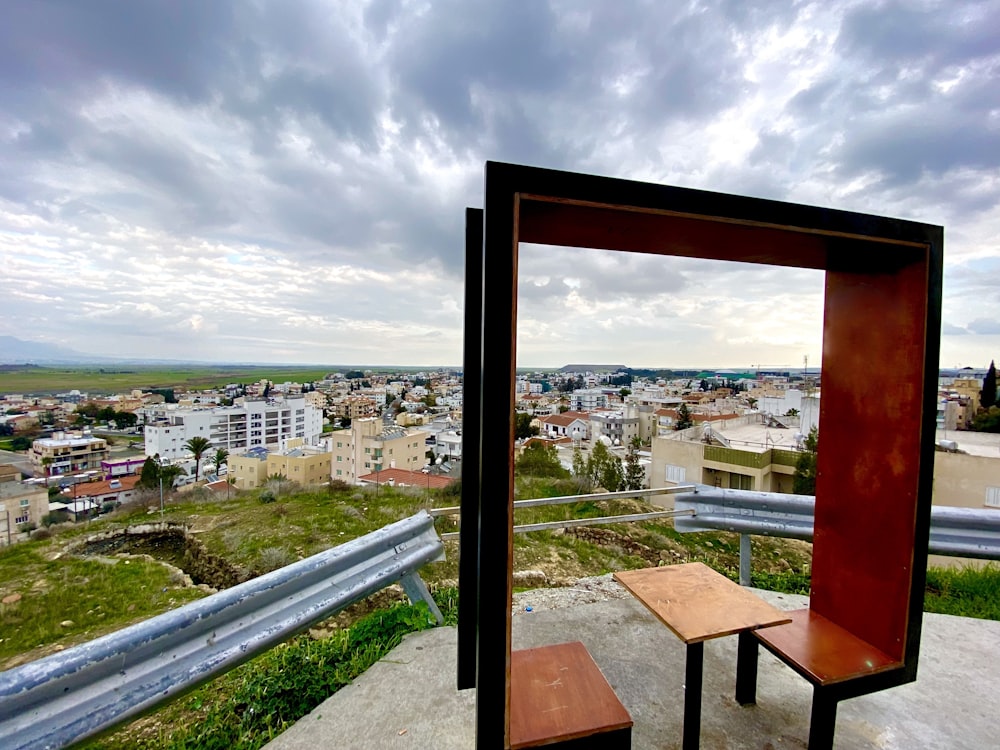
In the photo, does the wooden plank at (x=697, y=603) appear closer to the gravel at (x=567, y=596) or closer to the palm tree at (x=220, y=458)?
the gravel at (x=567, y=596)

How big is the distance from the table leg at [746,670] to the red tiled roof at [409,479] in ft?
16.6

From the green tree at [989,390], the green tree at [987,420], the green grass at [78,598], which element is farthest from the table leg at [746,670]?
the green tree at [989,390]

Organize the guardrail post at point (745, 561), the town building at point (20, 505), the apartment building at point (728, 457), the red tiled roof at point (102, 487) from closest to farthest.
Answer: the guardrail post at point (745, 561) → the town building at point (20, 505) → the red tiled roof at point (102, 487) → the apartment building at point (728, 457)

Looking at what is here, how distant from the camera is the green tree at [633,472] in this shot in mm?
13395

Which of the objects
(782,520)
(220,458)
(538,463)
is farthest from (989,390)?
(220,458)

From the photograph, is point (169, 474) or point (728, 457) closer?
point (169, 474)

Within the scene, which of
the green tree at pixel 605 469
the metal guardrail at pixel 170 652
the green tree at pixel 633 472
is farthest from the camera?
the green tree at pixel 633 472

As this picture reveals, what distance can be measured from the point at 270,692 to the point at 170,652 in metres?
0.67

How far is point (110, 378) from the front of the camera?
10.8 metres

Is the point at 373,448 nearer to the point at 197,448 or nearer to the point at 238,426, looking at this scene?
the point at 197,448

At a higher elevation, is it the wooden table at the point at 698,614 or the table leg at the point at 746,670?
the wooden table at the point at 698,614

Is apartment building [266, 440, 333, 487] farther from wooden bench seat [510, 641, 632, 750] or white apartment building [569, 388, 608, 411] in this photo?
wooden bench seat [510, 641, 632, 750]

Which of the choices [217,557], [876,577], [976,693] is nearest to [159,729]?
[217,557]

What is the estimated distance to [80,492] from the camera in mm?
7227
